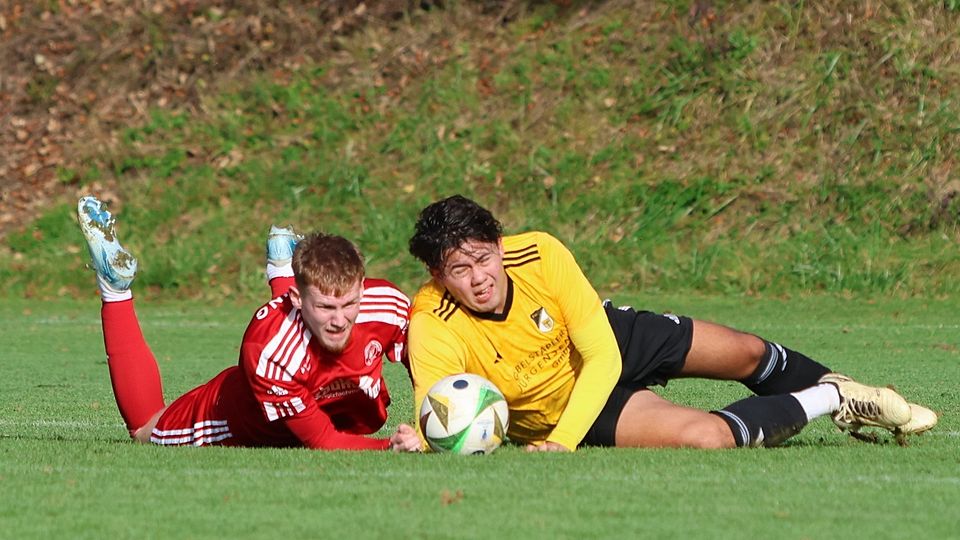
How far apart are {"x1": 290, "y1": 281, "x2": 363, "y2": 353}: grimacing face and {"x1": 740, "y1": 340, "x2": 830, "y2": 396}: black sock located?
200 centimetres

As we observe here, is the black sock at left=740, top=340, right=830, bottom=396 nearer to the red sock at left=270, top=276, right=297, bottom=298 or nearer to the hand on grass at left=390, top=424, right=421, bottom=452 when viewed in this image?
the hand on grass at left=390, top=424, right=421, bottom=452

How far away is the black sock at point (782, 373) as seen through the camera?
713 cm

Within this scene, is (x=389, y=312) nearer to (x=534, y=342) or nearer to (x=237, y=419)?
(x=534, y=342)

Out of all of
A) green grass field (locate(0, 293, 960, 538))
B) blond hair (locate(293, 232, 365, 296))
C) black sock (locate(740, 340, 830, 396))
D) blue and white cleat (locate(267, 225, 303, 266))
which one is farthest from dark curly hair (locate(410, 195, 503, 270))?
blue and white cleat (locate(267, 225, 303, 266))

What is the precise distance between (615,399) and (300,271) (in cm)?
156

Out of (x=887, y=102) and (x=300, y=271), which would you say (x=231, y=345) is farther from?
(x=887, y=102)

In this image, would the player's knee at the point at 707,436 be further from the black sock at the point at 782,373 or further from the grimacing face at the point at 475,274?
the grimacing face at the point at 475,274

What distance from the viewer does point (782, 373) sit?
23.5 feet

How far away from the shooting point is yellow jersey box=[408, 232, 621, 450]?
6449mm

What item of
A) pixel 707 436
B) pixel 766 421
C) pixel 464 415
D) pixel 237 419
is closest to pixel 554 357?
pixel 464 415

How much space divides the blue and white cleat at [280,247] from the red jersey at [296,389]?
36.8 inches

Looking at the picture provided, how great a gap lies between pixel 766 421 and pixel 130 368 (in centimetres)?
312

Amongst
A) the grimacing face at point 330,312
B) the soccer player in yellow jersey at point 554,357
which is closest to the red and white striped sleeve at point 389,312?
the soccer player in yellow jersey at point 554,357

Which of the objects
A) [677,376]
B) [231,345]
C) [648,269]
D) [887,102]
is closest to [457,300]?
[677,376]
